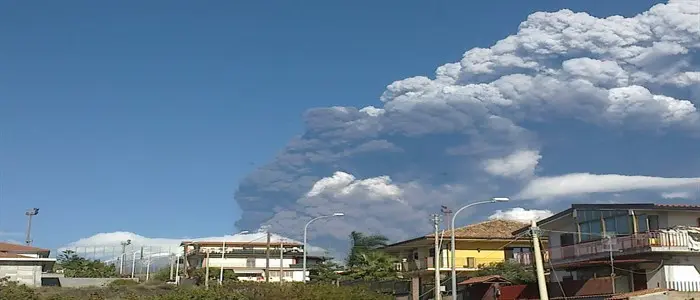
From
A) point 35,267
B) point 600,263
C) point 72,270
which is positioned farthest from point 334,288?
point 72,270

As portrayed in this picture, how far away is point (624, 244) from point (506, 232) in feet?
110

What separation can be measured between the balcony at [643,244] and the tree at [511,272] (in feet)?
20.2

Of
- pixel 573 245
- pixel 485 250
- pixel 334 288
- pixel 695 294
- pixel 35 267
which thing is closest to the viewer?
pixel 695 294

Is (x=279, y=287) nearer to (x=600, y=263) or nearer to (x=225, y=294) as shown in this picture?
(x=225, y=294)

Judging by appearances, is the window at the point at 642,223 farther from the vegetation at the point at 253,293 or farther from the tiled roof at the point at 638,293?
the vegetation at the point at 253,293

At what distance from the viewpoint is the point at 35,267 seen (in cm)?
6581

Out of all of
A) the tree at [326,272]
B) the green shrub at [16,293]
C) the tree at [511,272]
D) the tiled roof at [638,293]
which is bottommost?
the tiled roof at [638,293]

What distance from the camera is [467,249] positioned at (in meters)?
77.1

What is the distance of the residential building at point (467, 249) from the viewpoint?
74000 mm

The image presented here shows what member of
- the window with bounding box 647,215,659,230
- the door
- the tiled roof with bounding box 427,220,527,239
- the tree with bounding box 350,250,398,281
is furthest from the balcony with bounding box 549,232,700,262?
the tiled roof with bounding box 427,220,527,239

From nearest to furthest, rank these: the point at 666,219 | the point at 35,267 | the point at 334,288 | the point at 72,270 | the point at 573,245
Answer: the point at 666,219
the point at 334,288
the point at 573,245
the point at 35,267
the point at 72,270

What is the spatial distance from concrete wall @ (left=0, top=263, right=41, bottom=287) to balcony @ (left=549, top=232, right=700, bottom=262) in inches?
1678

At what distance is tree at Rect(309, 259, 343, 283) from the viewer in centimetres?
7708

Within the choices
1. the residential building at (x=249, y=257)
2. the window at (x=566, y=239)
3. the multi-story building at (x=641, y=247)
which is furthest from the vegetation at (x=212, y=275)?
the multi-story building at (x=641, y=247)
